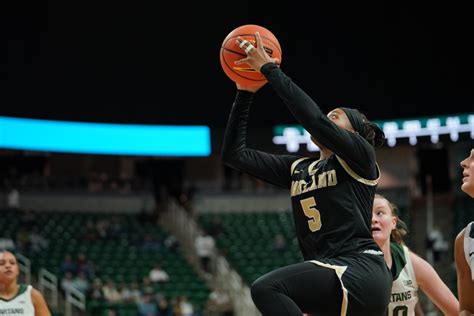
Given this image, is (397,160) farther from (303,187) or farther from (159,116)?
(303,187)

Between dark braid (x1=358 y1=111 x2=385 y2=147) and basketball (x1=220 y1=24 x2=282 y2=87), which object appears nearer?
dark braid (x1=358 y1=111 x2=385 y2=147)

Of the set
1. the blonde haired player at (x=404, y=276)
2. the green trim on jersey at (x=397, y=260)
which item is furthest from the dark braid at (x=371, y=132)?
the green trim on jersey at (x=397, y=260)

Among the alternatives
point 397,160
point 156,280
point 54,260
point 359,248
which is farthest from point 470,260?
point 397,160

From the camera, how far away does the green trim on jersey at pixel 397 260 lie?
188 inches

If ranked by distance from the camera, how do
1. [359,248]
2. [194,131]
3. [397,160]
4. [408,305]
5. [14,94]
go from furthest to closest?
1. [397,160]
2. [194,131]
3. [14,94]
4. [408,305]
5. [359,248]

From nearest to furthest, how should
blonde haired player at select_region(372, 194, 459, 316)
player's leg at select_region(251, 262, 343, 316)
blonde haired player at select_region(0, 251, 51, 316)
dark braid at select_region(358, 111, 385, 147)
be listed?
1. player's leg at select_region(251, 262, 343, 316)
2. dark braid at select_region(358, 111, 385, 147)
3. blonde haired player at select_region(372, 194, 459, 316)
4. blonde haired player at select_region(0, 251, 51, 316)

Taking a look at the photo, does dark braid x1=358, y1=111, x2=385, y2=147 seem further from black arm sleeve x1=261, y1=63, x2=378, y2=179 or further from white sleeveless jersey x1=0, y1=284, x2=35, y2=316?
white sleeveless jersey x1=0, y1=284, x2=35, y2=316

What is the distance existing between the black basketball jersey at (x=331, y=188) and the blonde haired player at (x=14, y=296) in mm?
3330

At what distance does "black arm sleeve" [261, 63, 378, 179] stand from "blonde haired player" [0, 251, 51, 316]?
3.56 meters

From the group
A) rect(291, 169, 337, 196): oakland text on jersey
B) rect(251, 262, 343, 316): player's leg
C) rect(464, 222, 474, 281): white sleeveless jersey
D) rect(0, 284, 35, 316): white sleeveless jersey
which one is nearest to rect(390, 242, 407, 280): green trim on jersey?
rect(464, 222, 474, 281): white sleeveless jersey

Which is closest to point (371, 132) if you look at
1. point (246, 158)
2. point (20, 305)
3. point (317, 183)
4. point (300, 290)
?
point (317, 183)

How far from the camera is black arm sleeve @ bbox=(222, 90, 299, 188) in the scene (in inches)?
166

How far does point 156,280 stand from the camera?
17.1 meters

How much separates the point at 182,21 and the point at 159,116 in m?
1.96
